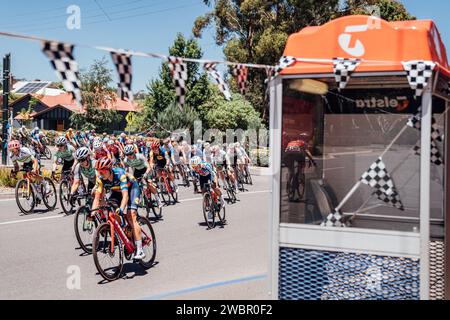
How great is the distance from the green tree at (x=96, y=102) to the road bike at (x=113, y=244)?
48350 millimetres

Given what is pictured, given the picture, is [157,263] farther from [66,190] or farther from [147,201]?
[66,190]

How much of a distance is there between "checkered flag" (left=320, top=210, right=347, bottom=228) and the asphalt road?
1.58 m

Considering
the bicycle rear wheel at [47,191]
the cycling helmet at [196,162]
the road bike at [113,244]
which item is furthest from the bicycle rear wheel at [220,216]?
the bicycle rear wheel at [47,191]

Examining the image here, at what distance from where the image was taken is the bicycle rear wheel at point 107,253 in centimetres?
698

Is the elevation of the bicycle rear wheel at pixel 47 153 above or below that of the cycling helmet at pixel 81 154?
below

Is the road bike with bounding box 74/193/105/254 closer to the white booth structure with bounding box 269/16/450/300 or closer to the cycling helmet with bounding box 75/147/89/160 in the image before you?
the cycling helmet with bounding box 75/147/89/160

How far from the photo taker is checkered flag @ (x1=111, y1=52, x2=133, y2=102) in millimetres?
5000

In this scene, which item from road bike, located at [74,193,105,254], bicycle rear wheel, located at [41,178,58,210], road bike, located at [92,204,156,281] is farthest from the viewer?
bicycle rear wheel, located at [41,178,58,210]

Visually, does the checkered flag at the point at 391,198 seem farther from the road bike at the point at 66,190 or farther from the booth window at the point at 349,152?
the road bike at the point at 66,190

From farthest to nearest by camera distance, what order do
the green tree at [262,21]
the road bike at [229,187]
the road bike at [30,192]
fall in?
the green tree at [262,21] → the road bike at [229,187] → the road bike at [30,192]

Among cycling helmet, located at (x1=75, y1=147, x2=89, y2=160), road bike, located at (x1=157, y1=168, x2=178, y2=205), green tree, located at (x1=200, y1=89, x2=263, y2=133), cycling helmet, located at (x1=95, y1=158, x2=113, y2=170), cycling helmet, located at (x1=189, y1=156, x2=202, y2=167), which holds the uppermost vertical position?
green tree, located at (x1=200, y1=89, x2=263, y2=133)

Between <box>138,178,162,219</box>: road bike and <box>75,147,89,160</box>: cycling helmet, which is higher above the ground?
<box>75,147,89,160</box>: cycling helmet

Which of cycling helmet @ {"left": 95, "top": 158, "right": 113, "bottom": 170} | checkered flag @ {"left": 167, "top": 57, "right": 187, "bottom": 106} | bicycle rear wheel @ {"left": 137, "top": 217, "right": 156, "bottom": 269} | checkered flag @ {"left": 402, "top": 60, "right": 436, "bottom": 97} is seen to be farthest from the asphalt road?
checkered flag @ {"left": 402, "top": 60, "right": 436, "bottom": 97}
